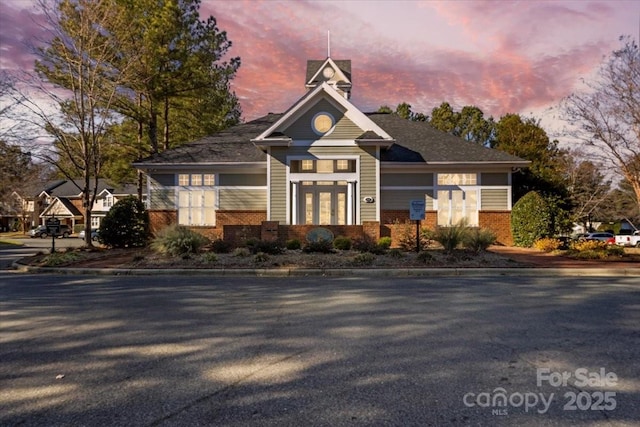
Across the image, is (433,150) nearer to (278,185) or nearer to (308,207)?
(308,207)

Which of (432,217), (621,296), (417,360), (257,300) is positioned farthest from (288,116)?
(417,360)

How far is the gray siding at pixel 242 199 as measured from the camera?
20562 millimetres

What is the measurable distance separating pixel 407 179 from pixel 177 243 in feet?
37.8

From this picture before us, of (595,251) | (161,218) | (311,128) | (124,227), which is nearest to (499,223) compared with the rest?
(595,251)

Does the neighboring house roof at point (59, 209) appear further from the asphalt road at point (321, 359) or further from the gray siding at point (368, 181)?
the asphalt road at point (321, 359)

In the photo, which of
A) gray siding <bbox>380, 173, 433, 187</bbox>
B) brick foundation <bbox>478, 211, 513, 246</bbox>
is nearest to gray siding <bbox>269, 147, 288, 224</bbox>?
gray siding <bbox>380, 173, 433, 187</bbox>

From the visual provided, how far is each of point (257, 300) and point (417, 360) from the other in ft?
13.3

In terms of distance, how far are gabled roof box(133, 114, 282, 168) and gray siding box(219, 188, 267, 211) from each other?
59.1 inches

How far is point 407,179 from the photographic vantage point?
2047 cm

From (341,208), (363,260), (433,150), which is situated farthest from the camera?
(433,150)

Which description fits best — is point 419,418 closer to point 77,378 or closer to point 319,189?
point 77,378

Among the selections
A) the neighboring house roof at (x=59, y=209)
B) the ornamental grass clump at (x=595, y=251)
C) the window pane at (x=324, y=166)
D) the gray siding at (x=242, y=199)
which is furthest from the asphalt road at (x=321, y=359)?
the neighboring house roof at (x=59, y=209)

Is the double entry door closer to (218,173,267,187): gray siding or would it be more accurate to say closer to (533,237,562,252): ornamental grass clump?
(218,173,267,187): gray siding

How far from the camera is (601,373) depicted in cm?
404
